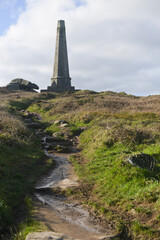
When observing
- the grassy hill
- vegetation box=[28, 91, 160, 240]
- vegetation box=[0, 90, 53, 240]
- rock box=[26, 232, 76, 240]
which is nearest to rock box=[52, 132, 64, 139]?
the grassy hill

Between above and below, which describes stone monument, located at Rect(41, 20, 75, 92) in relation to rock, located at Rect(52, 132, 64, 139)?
above

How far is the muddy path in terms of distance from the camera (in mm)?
6539

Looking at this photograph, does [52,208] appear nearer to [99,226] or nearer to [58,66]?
[99,226]

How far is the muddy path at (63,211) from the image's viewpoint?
6539 millimetres

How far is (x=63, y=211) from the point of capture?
317 inches

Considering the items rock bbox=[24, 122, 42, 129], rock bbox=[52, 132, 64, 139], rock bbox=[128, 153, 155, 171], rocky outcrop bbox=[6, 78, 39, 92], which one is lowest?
rock bbox=[128, 153, 155, 171]

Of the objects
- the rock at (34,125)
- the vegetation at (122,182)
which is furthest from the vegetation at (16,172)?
the rock at (34,125)

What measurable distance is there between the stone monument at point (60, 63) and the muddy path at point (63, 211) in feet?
146

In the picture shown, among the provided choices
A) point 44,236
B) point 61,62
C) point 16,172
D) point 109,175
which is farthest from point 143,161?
point 61,62

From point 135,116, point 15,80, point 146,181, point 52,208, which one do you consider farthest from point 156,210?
point 15,80

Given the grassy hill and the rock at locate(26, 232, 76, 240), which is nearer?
the rock at locate(26, 232, 76, 240)

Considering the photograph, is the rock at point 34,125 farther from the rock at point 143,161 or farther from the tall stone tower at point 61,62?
the tall stone tower at point 61,62

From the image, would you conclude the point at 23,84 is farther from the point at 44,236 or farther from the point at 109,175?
the point at 44,236

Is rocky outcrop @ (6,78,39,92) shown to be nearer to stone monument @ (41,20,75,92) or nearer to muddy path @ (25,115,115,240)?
stone monument @ (41,20,75,92)
